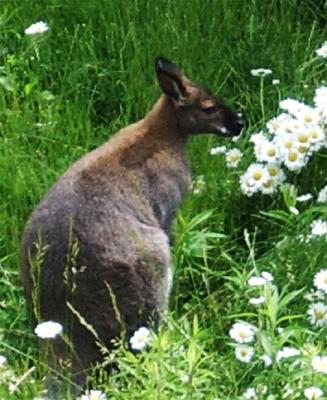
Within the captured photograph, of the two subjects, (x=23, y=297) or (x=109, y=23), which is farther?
(x=109, y=23)

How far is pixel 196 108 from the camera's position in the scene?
6.13 m

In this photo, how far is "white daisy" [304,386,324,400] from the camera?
4.20 m

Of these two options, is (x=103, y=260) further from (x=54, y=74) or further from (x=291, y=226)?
(x=54, y=74)

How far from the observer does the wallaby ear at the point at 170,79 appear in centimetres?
601

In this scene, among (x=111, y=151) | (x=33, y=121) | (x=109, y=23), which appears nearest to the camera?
(x=111, y=151)

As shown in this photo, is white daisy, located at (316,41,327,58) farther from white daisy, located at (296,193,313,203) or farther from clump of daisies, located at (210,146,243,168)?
white daisy, located at (296,193,313,203)

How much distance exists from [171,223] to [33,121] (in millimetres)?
1239

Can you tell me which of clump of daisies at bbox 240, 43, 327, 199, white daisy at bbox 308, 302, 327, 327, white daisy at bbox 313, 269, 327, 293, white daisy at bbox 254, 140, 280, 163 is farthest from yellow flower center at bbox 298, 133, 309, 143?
white daisy at bbox 308, 302, 327, 327

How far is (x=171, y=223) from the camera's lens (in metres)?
5.76

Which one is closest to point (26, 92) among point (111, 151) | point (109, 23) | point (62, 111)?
point (62, 111)

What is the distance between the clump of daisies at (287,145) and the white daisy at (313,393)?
1.70 m

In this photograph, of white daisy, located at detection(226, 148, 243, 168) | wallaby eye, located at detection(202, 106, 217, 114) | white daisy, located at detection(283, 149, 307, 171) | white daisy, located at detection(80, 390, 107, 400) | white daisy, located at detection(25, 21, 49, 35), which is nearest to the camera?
white daisy, located at detection(80, 390, 107, 400)

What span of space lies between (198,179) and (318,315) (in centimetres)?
134

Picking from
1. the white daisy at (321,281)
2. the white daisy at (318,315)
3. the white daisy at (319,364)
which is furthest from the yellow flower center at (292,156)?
the white daisy at (319,364)
